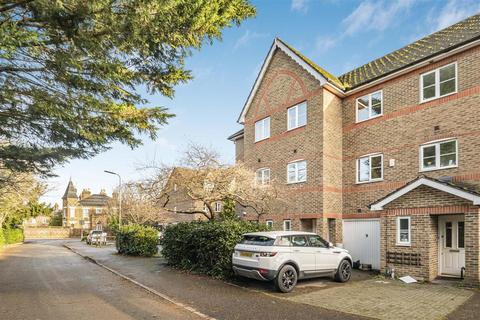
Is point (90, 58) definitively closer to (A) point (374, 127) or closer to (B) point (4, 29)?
(B) point (4, 29)

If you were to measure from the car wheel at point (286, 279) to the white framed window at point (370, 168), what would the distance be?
769cm

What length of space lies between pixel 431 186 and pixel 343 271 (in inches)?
166

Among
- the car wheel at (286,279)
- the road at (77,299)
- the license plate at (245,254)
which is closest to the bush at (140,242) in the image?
the road at (77,299)

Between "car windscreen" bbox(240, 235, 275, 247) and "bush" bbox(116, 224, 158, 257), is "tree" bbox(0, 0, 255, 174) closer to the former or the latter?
"car windscreen" bbox(240, 235, 275, 247)

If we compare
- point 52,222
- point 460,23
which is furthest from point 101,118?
point 52,222

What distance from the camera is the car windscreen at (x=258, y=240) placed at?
35.2 ft

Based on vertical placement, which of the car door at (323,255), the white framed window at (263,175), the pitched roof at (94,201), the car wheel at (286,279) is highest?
the white framed window at (263,175)

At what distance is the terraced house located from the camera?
1299 cm

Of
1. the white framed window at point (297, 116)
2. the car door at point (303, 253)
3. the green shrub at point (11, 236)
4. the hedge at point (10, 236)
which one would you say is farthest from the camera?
the green shrub at point (11, 236)

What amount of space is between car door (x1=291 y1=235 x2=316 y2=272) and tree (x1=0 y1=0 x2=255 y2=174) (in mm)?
5284

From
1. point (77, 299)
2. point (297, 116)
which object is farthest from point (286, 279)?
point (297, 116)

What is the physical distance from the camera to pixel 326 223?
56.1 feet

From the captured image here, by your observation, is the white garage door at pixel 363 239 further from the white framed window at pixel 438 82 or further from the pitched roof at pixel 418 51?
the pitched roof at pixel 418 51

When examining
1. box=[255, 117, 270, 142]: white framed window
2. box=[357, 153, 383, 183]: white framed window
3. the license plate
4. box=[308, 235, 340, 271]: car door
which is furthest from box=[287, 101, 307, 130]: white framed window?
the license plate
